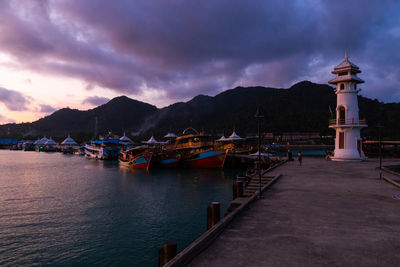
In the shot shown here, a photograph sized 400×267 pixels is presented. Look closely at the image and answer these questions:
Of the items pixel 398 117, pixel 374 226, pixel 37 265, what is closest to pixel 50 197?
pixel 37 265

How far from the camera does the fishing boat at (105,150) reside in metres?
82.9

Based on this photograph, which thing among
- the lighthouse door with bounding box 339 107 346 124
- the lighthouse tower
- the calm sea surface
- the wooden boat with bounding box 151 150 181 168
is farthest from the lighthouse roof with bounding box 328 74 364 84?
the wooden boat with bounding box 151 150 181 168

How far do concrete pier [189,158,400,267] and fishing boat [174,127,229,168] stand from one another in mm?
37153

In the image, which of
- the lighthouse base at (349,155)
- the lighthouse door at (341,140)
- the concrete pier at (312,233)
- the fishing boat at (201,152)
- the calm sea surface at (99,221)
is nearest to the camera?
the concrete pier at (312,233)

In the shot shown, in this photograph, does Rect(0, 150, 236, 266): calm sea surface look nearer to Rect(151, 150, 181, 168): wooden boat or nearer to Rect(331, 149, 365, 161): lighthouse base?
Rect(331, 149, 365, 161): lighthouse base

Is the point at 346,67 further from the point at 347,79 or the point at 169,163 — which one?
the point at 169,163

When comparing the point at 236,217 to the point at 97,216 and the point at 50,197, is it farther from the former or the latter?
the point at 50,197

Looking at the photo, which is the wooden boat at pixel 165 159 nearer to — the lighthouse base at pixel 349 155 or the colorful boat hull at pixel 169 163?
the colorful boat hull at pixel 169 163

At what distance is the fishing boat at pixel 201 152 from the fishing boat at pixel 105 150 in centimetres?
3836

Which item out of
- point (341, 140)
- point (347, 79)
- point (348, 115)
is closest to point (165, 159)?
point (341, 140)

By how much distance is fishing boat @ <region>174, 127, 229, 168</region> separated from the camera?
50469mm

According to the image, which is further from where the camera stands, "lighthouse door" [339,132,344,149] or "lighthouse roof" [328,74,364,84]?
"lighthouse door" [339,132,344,149]

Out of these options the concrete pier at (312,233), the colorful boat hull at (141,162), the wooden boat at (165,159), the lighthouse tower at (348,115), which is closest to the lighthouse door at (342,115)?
the lighthouse tower at (348,115)

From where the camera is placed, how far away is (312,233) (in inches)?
313
